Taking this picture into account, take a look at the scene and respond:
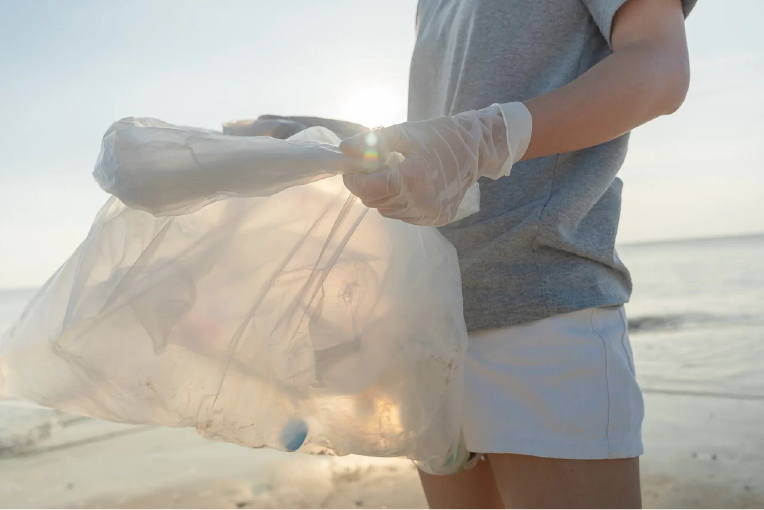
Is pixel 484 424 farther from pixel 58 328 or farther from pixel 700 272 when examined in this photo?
pixel 700 272

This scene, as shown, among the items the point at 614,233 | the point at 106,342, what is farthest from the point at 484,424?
the point at 106,342

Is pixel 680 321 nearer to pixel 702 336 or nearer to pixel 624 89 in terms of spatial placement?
pixel 702 336

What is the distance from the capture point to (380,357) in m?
0.97

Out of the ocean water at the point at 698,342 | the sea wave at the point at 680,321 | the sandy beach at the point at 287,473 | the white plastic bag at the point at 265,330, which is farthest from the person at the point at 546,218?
the sea wave at the point at 680,321

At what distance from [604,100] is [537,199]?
0.75 feet

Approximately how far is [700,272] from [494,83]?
1897cm

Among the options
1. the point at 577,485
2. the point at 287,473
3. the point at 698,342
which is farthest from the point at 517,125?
the point at 698,342

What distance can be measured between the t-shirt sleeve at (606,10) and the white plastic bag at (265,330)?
1.59 feet

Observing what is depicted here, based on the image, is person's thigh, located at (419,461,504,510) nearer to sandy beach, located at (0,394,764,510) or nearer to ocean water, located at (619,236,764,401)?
sandy beach, located at (0,394,764,510)

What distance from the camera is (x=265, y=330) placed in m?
0.97

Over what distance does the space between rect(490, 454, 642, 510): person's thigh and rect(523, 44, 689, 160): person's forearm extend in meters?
0.53

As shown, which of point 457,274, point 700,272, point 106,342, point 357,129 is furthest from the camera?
point 700,272

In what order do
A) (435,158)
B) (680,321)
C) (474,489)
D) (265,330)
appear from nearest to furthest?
(435,158) < (265,330) < (474,489) < (680,321)

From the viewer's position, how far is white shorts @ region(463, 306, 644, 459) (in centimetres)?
100
